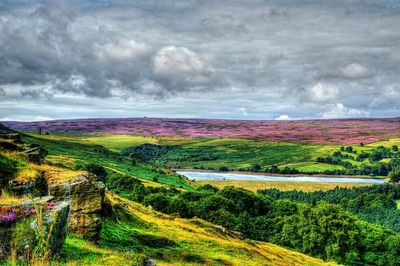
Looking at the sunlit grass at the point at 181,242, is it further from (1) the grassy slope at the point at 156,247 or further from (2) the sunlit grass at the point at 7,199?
(2) the sunlit grass at the point at 7,199

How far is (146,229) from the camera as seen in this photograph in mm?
44875

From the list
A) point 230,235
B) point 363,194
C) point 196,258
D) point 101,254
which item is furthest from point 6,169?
point 363,194

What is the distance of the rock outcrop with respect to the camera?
26797mm

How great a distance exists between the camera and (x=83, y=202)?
28094 millimetres

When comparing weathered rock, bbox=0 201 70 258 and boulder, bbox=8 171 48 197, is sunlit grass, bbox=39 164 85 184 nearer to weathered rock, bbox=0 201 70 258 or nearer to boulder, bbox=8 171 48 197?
boulder, bbox=8 171 48 197

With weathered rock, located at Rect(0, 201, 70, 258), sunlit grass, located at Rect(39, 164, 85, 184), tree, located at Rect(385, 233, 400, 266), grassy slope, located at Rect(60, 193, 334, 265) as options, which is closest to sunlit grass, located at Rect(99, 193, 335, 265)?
grassy slope, located at Rect(60, 193, 334, 265)

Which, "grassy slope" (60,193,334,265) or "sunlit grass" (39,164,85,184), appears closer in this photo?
"grassy slope" (60,193,334,265)

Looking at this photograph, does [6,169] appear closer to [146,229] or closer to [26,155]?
[26,155]

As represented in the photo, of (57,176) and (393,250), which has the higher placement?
(57,176)

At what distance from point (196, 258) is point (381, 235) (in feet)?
279

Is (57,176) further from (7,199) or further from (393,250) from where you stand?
(393,250)

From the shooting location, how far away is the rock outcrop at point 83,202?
26797 millimetres

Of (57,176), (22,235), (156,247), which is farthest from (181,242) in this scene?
(22,235)

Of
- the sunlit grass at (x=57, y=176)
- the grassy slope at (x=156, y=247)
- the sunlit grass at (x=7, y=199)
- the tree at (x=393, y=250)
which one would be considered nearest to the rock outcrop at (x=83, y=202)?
the sunlit grass at (x=57, y=176)
